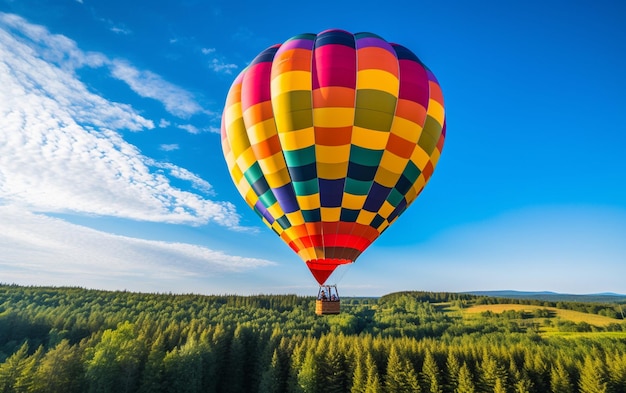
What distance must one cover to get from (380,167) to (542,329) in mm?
112439

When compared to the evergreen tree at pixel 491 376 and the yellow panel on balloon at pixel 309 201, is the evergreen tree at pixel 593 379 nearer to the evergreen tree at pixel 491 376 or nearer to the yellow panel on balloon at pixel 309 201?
the evergreen tree at pixel 491 376

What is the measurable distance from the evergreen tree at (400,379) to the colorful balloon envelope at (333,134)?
2666cm

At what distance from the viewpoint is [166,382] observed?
117ft

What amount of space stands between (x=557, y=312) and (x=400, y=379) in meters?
114

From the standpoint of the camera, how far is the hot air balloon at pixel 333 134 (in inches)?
531

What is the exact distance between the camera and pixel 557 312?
386 ft

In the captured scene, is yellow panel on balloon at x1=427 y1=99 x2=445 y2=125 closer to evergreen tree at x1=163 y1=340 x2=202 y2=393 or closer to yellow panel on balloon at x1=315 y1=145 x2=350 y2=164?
yellow panel on balloon at x1=315 y1=145 x2=350 y2=164

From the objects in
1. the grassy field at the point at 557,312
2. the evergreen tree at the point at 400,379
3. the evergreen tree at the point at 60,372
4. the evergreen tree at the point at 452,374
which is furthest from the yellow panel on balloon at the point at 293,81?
the grassy field at the point at 557,312

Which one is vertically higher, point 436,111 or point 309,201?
point 436,111

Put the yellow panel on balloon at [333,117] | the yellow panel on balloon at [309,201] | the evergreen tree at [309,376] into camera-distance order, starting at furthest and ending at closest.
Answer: the evergreen tree at [309,376] → the yellow panel on balloon at [309,201] → the yellow panel on balloon at [333,117]

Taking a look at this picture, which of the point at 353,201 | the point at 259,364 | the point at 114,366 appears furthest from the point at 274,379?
the point at 353,201

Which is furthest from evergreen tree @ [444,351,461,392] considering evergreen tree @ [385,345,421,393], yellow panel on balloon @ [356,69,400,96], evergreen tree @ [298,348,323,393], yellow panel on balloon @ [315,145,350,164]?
yellow panel on balloon @ [356,69,400,96]

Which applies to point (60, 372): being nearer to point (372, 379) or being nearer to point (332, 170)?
point (372, 379)

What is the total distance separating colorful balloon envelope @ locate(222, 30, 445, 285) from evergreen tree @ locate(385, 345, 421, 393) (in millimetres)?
26660
